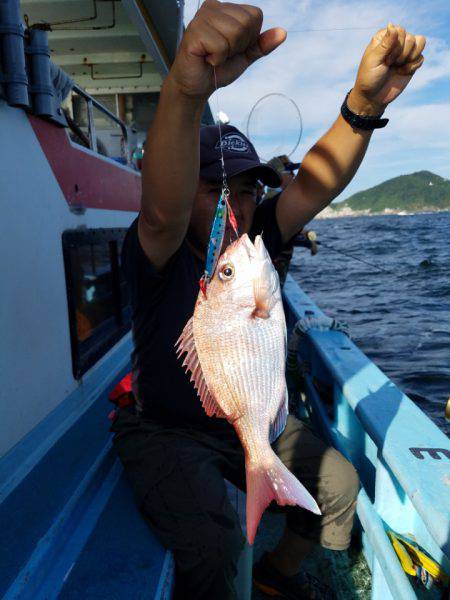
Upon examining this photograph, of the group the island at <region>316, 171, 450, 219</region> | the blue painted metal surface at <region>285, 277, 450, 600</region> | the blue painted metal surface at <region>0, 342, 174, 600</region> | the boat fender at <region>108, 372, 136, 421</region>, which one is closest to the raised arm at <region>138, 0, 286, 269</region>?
the boat fender at <region>108, 372, 136, 421</region>

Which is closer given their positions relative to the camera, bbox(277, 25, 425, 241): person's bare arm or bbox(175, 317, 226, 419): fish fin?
bbox(175, 317, 226, 419): fish fin

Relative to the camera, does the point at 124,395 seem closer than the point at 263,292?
No

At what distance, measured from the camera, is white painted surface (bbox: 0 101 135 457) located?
104 inches

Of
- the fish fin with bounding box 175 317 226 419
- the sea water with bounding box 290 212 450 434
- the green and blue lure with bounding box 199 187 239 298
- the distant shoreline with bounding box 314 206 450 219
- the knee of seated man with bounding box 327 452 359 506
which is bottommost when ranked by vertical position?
the distant shoreline with bounding box 314 206 450 219

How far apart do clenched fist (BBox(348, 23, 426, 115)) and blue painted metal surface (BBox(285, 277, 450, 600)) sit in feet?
5.25

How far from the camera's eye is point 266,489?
1518 millimetres

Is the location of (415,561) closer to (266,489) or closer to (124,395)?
(266,489)

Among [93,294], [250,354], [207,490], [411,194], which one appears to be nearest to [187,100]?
[250,354]

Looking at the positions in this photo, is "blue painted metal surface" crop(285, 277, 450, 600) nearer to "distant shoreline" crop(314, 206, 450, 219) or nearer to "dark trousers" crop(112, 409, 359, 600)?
"dark trousers" crop(112, 409, 359, 600)

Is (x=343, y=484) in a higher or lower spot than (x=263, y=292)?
lower

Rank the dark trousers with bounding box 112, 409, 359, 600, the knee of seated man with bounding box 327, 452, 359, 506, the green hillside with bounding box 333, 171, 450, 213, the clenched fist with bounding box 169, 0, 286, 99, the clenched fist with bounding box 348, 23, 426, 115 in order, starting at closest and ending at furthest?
1. the clenched fist with bounding box 169, 0, 286, 99
2. the clenched fist with bounding box 348, 23, 426, 115
3. the dark trousers with bounding box 112, 409, 359, 600
4. the knee of seated man with bounding box 327, 452, 359, 506
5. the green hillside with bounding box 333, 171, 450, 213

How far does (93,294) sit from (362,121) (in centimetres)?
347

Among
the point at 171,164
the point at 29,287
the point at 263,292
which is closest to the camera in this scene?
the point at 263,292

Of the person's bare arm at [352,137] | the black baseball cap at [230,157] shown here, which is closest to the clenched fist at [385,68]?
the person's bare arm at [352,137]
